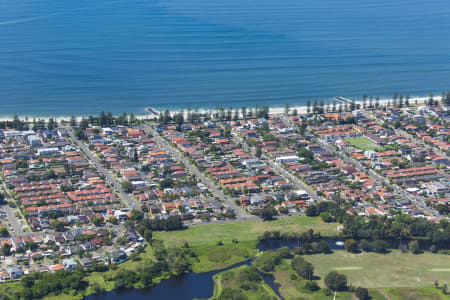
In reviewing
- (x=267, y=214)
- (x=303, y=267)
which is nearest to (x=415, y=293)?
(x=303, y=267)

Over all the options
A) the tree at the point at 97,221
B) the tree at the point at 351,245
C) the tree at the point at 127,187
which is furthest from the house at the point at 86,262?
the tree at the point at 351,245

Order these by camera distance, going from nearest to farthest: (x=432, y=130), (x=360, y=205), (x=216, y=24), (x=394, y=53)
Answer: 1. (x=360, y=205)
2. (x=432, y=130)
3. (x=394, y=53)
4. (x=216, y=24)

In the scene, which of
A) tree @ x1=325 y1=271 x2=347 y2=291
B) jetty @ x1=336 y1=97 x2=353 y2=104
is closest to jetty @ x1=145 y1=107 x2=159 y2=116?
jetty @ x1=336 y1=97 x2=353 y2=104

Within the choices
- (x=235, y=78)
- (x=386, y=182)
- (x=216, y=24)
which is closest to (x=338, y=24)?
(x=216, y=24)

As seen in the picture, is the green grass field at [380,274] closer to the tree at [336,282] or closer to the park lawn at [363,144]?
the tree at [336,282]

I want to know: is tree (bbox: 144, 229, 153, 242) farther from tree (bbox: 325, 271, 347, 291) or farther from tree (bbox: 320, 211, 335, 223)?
tree (bbox: 320, 211, 335, 223)

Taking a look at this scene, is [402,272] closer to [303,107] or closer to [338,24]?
[303,107]

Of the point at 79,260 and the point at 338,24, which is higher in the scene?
the point at 338,24
